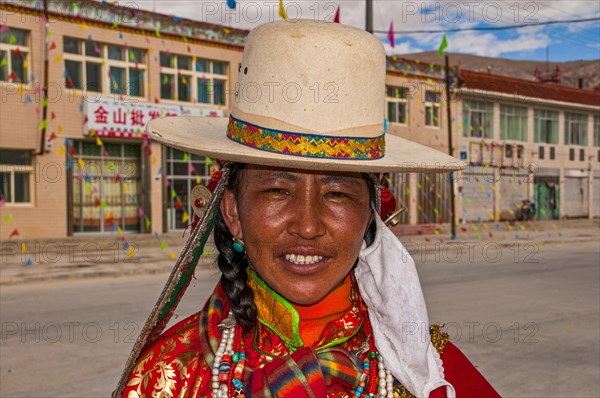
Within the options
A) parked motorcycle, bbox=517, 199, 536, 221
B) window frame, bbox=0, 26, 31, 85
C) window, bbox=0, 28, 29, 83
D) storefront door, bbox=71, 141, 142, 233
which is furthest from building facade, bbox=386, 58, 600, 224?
window, bbox=0, 28, 29, 83

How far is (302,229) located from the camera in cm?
200

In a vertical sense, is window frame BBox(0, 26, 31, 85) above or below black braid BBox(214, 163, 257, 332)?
above

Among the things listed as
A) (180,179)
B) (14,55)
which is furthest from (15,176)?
(180,179)

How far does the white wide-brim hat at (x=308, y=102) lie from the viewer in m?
1.97

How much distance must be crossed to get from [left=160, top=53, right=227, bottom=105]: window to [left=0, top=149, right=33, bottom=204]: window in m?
5.51

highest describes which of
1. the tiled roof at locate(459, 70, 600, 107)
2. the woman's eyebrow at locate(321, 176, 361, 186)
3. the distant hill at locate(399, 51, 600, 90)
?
the distant hill at locate(399, 51, 600, 90)

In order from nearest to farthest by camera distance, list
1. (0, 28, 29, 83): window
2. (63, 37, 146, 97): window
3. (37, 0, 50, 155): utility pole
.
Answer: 1. (0, 28, 29, 83): window
2. (37, 0, 50, 155): utility pole
3. (63, 37, 146, 97): window

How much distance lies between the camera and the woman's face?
2.03 metres

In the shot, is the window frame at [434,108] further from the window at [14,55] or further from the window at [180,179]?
the window at [14,55]

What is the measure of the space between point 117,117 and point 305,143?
21.1 meters

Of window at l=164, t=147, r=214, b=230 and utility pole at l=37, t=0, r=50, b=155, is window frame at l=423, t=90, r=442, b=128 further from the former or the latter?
utility pole at l=37, t=0, r=50, b=155

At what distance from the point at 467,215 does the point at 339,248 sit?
3394 cm

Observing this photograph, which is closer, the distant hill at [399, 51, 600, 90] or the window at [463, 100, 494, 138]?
the window at [463, 100, 494, 138]

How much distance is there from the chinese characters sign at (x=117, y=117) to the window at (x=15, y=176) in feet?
7.07
